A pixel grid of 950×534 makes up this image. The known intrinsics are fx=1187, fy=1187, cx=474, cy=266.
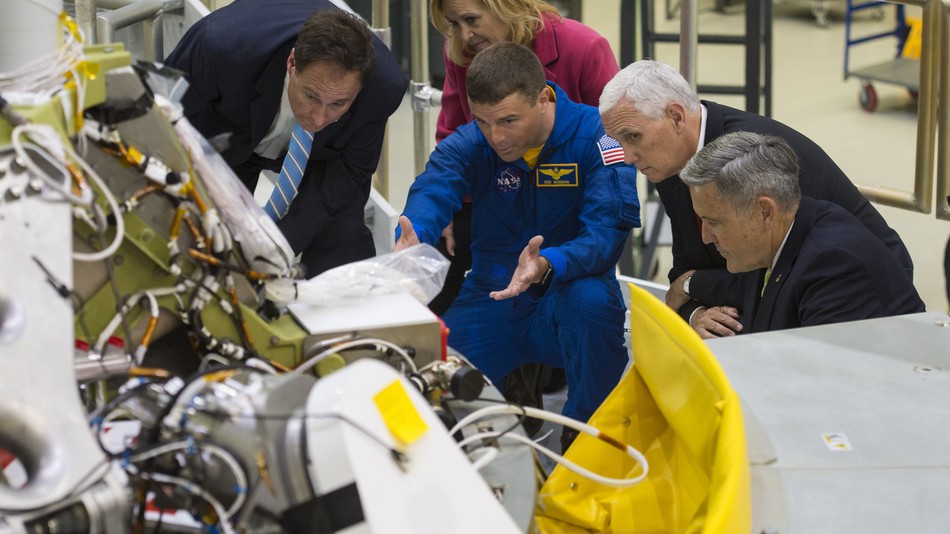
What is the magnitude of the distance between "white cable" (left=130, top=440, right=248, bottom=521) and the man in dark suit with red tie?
1610mm

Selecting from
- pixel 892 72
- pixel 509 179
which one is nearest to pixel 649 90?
pixel 509 179

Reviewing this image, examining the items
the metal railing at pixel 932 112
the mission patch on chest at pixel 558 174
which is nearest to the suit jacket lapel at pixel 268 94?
the mission patch on chest at pixel 558 174

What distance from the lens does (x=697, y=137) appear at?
9.37 feet

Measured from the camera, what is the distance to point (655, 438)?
198 centimetres

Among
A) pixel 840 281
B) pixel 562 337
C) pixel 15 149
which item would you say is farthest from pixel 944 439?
pixel 15 149

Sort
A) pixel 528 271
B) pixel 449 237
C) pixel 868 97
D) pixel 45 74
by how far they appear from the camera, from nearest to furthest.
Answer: pixel 45 74 < pixel 528 271 < pixel 449 237 < pixel 868 97

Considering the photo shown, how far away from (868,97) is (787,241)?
200 inches

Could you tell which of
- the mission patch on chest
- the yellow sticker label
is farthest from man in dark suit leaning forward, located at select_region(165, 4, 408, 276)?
the yellow sticker label

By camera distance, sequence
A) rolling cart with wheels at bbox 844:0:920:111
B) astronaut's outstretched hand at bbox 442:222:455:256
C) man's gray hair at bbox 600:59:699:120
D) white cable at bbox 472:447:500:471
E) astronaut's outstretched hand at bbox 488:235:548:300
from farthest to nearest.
A: rolling cart with wheels at bbox 844:0:920:111 → astronaut's outstretched hand at bbox 442:222:455:256 → man's gray hair at bbox 600:59:699:120 → astronaut's outstretched hand at bbox 488:235:548:300 → white cable at bbox 472:447:500:471

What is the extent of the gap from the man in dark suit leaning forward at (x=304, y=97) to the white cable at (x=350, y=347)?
41.7 inches

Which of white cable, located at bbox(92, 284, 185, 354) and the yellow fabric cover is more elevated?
white cable, located at bbox(92, 284, 185, 354)

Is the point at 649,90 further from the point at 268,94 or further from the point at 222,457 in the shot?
the point at 222,457

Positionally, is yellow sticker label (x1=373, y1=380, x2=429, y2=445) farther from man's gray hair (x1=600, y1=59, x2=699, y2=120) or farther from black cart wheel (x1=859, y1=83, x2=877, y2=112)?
black cart wheel (x1=859, y1=83, x2=877, y2=112)

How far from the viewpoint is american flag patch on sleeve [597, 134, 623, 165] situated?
2.90m
